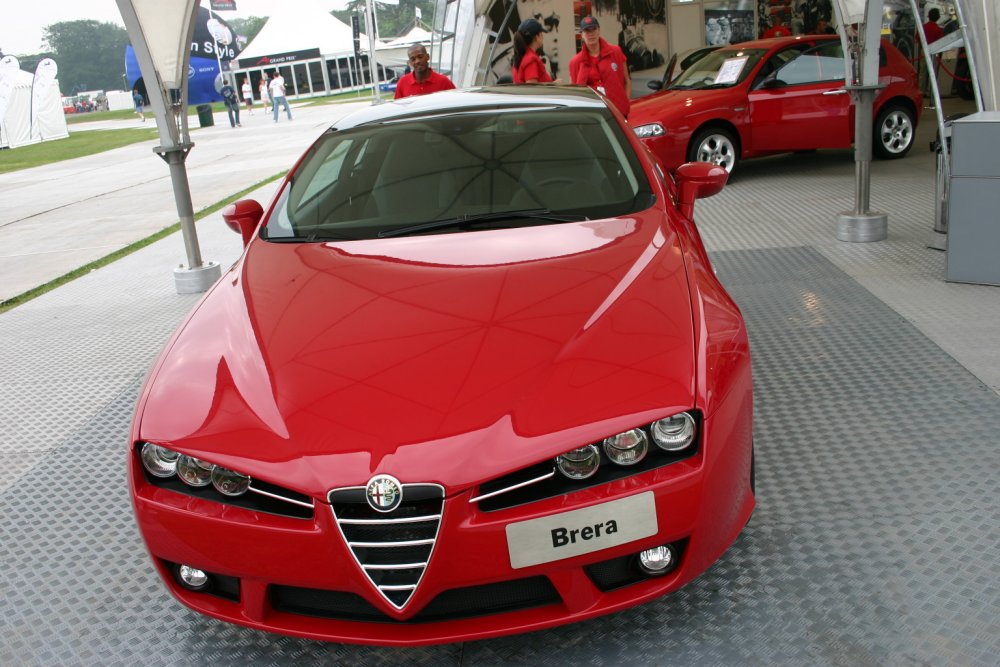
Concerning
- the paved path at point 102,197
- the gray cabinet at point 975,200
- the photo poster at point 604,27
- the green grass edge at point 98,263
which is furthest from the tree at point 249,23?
the gray cabinet at point 975,200

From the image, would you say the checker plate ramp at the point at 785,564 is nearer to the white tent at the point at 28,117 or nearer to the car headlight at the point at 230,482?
the car headlight at the point at 230,482

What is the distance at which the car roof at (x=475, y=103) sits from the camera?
146 inches

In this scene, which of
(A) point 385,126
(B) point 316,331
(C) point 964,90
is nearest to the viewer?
(B) point 316,331

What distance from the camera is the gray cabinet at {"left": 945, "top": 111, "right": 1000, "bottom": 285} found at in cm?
483

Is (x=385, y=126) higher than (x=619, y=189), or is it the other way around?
(x=385, y=126)

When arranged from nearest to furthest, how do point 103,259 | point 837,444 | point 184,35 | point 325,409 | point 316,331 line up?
1. point 325,409
2. point 316,331
3. point 837,444
4. point 184,35
5. point 103,259

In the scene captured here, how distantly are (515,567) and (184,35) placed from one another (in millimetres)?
5327

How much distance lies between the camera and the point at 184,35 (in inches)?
242

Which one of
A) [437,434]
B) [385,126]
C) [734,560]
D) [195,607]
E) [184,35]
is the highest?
[184,35]

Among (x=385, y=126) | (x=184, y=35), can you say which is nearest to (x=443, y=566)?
(x=385, y=126)

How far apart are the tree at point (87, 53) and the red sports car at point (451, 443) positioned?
115 meters

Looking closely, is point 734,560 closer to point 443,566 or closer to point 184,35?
point 443,566

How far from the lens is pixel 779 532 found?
2.69 meters

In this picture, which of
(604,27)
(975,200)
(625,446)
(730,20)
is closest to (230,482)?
(625,446)
